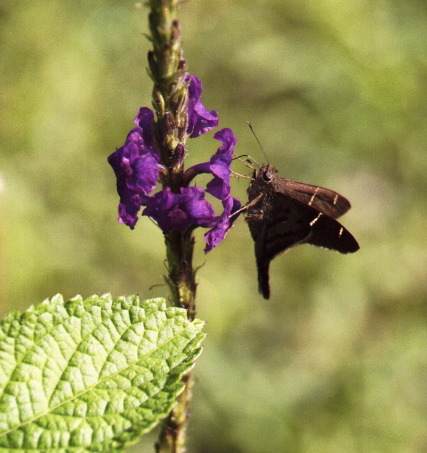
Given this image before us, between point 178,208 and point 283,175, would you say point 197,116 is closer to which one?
point 178,208

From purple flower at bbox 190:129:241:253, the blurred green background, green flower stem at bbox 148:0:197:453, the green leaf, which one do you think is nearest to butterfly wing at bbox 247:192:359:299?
purple flower at bbox 190:129:241:253

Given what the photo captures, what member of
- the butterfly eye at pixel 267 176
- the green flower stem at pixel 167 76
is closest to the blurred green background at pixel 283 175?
the butterfly eye at pixel 267 176

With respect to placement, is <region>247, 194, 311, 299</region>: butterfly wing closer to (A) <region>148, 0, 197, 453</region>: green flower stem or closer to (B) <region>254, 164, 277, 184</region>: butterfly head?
(B) <region>254, 164, 277, 184</region>: butterfly head

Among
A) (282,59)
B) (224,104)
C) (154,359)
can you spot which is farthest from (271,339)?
(154,359)

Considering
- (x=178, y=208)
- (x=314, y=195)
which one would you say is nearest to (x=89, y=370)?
(x=178, y=208)

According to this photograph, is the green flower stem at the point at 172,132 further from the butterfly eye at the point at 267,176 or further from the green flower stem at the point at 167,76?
the butterfly eye at the point at 267,176

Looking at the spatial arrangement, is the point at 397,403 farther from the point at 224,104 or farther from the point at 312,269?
the point at 224,104
